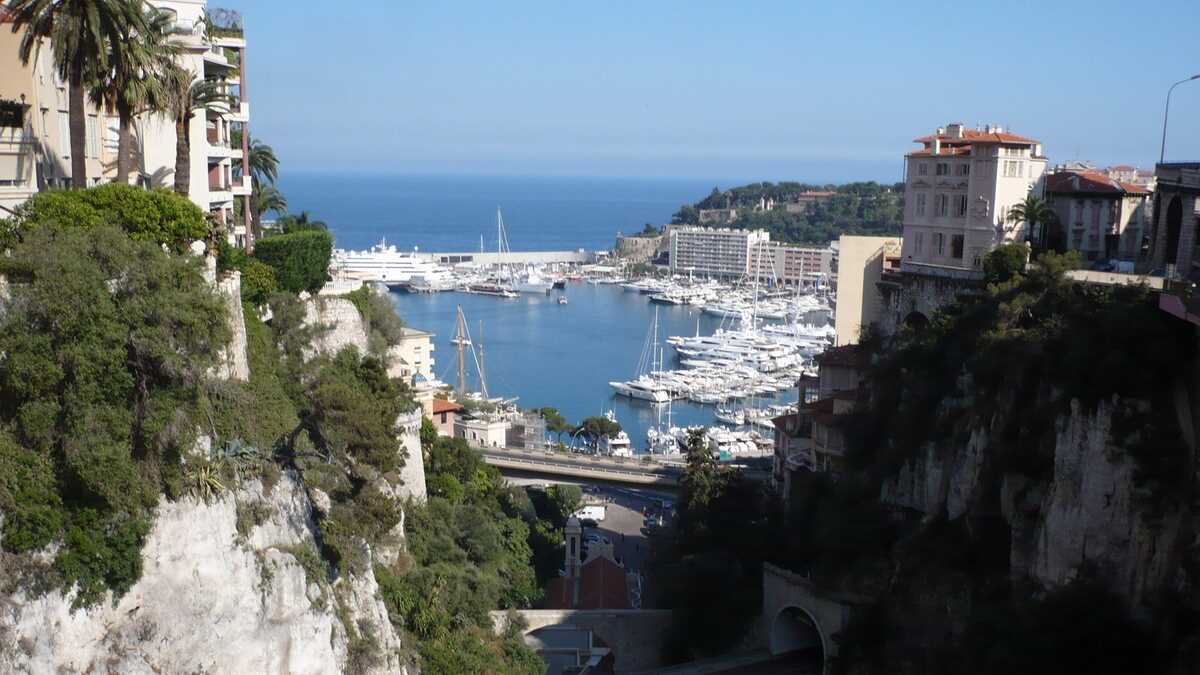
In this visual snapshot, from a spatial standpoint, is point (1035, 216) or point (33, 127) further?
point (1035, 216)

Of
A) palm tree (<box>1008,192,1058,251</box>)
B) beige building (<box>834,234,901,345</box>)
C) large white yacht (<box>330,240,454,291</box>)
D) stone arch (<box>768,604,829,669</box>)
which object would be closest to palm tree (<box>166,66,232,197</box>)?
stone arch (<box>768,604,829,669</box>)

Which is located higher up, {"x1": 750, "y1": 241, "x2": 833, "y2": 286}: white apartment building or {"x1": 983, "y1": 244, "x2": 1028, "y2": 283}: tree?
{"x1": 983, "y1": 244, "x2": 1028, "y2": 283}: tree

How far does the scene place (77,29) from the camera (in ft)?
61.7

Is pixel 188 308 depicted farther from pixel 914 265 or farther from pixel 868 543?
pixel 914 265

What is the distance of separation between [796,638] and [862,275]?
11766 millimetres

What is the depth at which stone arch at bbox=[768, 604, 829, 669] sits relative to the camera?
3052 cm

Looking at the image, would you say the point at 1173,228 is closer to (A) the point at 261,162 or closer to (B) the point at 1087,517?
(B) the point at 1087,517

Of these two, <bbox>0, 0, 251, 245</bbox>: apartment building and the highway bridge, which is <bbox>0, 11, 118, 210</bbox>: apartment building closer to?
<bbox>0, 0, 251, 245</bbox>: apartment building

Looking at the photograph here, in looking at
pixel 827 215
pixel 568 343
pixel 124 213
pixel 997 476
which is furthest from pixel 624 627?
pixel 827 215

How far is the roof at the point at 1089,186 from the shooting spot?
32688mm

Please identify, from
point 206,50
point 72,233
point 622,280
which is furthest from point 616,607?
point 622,280

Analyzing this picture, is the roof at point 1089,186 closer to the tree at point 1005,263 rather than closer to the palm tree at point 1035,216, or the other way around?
the palm tree at point 1035,216

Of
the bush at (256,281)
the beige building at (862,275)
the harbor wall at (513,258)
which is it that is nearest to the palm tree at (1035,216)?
the beige building at (862,275)

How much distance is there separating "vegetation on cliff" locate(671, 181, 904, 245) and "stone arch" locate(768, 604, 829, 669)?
101 meters
